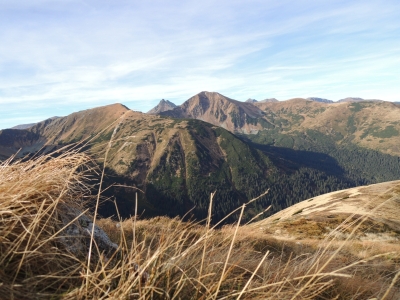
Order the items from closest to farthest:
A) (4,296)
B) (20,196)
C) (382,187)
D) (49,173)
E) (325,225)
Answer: (4,296) → (20,196) → (49,173) → (325,225) → (382,187)

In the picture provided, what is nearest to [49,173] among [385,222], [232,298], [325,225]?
[232,298]

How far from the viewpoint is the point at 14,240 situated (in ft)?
9.88

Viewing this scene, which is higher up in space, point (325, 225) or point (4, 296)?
point (4, 296)

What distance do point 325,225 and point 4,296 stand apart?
3638 centimetres

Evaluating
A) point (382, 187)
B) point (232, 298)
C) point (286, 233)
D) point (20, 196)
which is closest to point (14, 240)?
point (20, 196)

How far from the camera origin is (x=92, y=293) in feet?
9.61

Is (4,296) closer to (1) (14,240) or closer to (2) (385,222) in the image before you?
(1) (14,240)

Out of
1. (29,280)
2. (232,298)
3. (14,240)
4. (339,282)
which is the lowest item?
(339,282)

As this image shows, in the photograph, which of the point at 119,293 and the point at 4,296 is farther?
the point at 119,293

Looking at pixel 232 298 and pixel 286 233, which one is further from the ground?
pixel 232 298

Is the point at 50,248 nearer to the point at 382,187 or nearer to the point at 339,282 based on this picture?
the point at 339,282

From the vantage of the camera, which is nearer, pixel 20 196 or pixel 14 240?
pixel 14 240

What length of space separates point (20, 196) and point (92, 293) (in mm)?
1622

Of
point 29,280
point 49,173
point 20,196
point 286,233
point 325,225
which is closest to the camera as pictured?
point 29,280
